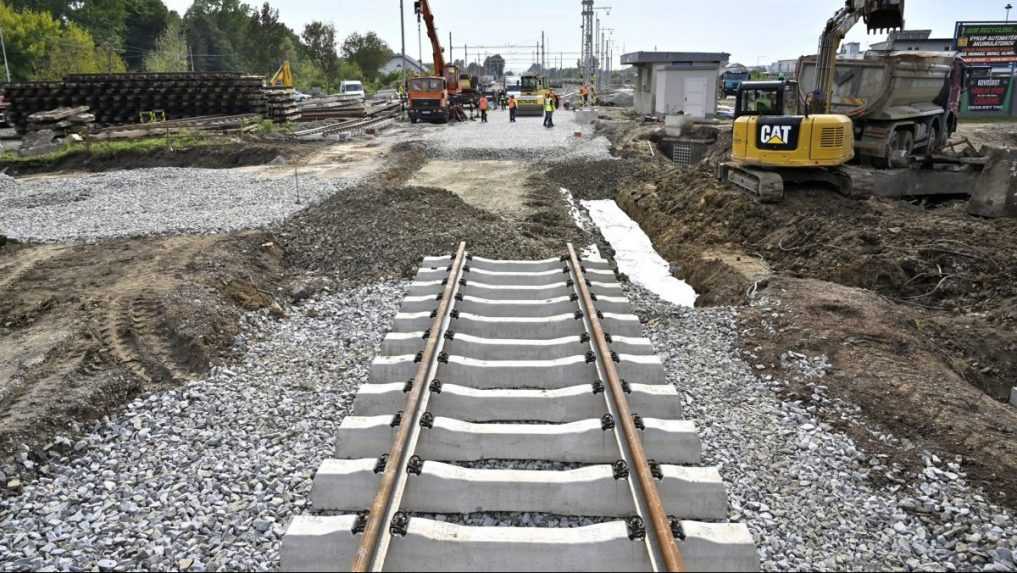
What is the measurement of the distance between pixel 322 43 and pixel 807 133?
238 feet

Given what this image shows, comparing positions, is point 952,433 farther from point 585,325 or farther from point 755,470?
point 585,325

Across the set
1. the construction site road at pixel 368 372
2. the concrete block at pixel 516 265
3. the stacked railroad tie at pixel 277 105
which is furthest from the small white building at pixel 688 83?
the concrete block at pixel 516 265

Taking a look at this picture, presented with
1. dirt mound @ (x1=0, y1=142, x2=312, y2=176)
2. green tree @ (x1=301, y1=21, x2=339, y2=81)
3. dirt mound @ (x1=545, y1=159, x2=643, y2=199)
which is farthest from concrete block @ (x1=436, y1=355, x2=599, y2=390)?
green tree @ (x1=301, y1=21, x2=339, y2=81)

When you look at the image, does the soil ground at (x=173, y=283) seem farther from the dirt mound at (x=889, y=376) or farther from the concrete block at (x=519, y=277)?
the dirt mound at (x=889, y=376)

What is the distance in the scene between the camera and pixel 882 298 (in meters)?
8.19

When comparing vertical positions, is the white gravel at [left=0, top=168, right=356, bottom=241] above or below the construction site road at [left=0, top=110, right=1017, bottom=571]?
above

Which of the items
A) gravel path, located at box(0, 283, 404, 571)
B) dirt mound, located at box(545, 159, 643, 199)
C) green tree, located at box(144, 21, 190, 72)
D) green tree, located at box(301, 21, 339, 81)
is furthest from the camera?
green tree, located at box(301, 21, 339, 81)

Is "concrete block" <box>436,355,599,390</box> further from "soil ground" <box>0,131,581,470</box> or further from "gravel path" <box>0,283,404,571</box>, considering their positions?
"soil ground" <box>0,131,581,470</box>

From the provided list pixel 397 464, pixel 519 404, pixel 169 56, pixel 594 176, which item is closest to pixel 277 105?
pixel 594 176

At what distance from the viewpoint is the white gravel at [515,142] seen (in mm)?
23375

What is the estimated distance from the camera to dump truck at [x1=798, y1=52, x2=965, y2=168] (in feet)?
42.9

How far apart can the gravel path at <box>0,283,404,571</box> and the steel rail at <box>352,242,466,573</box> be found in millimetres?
590

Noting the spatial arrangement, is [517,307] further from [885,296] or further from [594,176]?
[594,176]

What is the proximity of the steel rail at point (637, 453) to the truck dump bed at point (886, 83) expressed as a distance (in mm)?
9525
